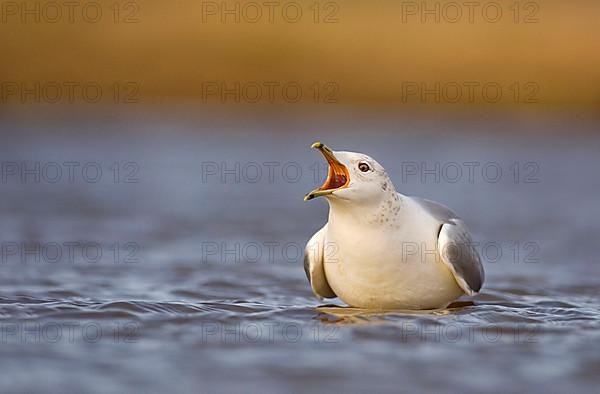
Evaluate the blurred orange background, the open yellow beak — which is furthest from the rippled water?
the blurred orange background

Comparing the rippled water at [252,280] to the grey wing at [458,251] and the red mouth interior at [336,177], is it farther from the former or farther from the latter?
the red mouth interior at [336,177]

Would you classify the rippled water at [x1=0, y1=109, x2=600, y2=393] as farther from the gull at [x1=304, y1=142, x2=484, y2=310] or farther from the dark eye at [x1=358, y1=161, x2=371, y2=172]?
the dark eye at [x1=358, y1=161, x2=371, y2=172]

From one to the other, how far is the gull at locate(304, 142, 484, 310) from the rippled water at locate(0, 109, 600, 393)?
0.13 meters

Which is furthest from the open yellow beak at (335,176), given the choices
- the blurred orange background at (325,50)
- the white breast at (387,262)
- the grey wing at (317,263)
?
the blurred orange background at (325,50)

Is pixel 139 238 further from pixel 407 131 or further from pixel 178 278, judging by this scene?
pixel 407 131

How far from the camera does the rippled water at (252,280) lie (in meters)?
5.47

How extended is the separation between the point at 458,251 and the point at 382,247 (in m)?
0.49

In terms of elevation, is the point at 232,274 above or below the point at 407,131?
below

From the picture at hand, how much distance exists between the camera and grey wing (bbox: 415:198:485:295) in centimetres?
668

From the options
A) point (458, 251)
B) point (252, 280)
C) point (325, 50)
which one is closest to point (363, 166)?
point (458, 251)

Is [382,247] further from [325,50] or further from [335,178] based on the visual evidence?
[325,50]

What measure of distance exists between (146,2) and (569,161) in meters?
11.9

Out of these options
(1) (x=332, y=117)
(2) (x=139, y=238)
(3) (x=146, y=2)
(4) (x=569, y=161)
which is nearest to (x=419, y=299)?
(2) (x=139, y=238)

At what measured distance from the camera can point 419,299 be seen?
6688 millimetres
